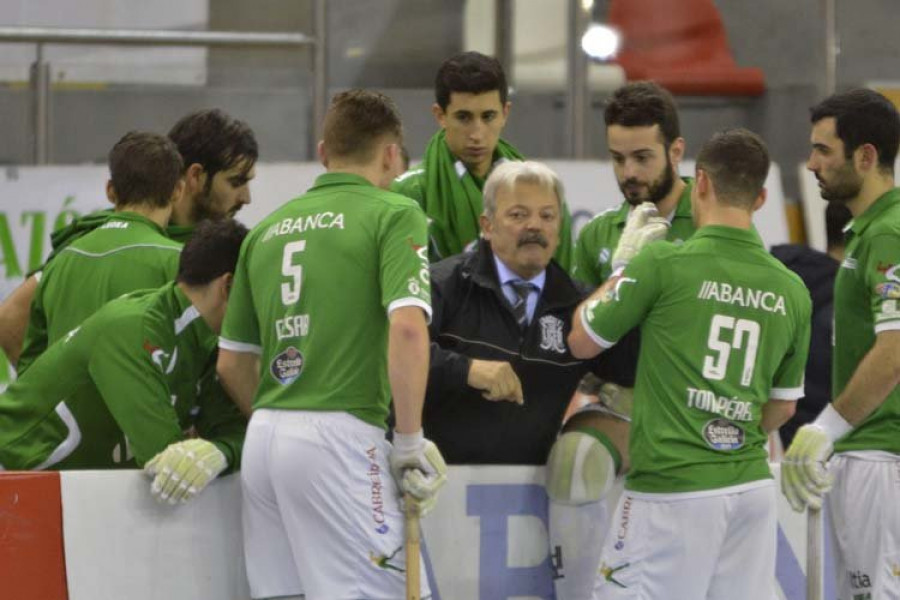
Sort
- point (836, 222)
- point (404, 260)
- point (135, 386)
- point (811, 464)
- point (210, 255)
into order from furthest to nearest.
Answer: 1. point (836, 222)
2. point (811, 464)
3. point (210, 255)
4. point (135, 386)
5. point (404, 260)

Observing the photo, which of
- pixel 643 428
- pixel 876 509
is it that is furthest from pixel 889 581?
pixel 643 428

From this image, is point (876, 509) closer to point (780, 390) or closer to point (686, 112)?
point (780, 390)

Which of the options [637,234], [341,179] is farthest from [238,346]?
[637,234]

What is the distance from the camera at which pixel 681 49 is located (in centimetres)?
1145

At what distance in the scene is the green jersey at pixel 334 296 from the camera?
5.38m

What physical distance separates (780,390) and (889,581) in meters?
0.89

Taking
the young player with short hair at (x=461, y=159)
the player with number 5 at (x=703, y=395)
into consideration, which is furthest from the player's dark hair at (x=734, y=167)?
the young player with short hair at (x=461, y=159)

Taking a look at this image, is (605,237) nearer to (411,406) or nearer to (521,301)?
(521,301)

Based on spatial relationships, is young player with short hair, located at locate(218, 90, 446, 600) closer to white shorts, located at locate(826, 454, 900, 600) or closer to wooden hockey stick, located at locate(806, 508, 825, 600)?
wooden hockey stick, located at locate(806, 508, 825, 600)

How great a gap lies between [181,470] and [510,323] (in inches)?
48.8

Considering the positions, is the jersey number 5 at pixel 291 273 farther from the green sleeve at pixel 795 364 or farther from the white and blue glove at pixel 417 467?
the green sleeve at pixel 795 364

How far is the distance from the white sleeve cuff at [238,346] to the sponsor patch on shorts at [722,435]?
148 cm

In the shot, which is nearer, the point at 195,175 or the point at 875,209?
the point at 875,209

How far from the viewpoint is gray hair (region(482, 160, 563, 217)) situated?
6.04 m
